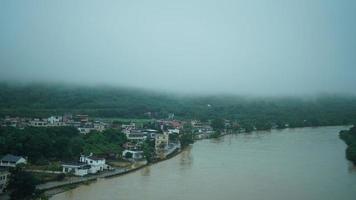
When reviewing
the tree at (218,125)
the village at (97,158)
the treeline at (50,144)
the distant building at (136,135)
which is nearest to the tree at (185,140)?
the village at (97,158)

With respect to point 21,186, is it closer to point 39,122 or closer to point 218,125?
point 39,122

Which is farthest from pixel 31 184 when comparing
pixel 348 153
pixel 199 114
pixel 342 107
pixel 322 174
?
pixel 342 107

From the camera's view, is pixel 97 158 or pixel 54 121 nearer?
pixel 97 158

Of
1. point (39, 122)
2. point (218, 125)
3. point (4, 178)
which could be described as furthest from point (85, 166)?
point (218, 125)

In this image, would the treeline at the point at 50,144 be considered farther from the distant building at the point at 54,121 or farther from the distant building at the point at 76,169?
the distant building at the point at 54,121

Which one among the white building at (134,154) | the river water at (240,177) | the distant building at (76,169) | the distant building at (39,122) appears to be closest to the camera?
the river water at (240,177)

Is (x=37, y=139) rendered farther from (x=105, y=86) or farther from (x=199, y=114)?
(x=105, y=86)
